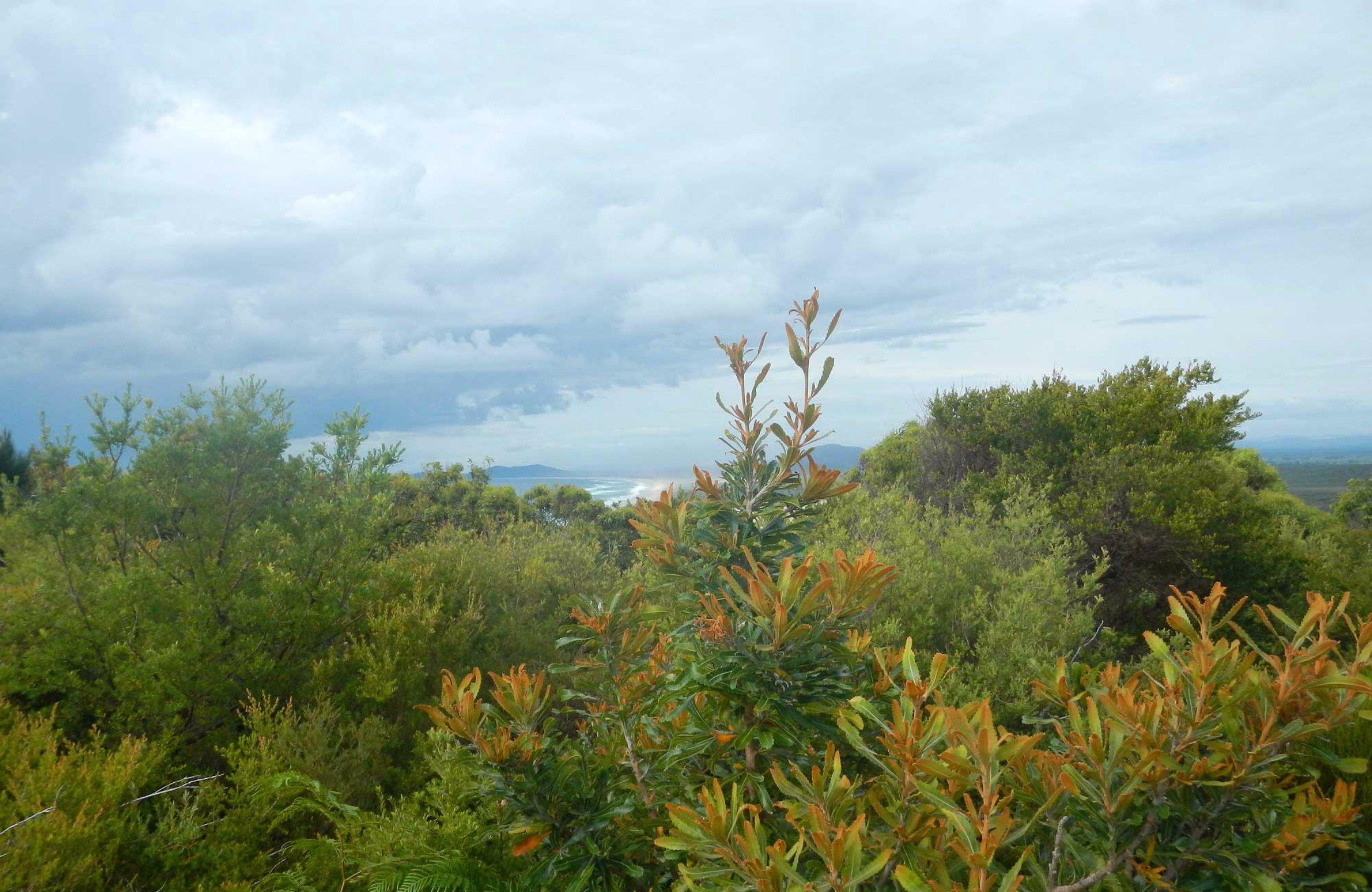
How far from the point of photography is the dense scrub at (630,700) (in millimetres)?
1819

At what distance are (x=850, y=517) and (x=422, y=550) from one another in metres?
5.27

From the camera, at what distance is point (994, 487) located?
1284 cm

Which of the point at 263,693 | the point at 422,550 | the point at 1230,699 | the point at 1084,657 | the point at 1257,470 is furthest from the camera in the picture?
the point at 1257,470

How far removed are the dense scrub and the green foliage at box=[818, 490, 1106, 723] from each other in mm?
42

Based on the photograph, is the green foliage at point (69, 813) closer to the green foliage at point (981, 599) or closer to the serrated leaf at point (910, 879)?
the serrated leaf at point (910, 879)

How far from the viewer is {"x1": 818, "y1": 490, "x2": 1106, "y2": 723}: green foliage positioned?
229 inches

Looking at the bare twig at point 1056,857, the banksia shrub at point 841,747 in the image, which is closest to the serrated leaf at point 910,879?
the banksia shrub at point 841,747

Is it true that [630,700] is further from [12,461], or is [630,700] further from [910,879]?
[12,461]

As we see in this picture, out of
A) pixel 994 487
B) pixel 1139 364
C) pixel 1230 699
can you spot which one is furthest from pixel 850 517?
pixel 1139 364

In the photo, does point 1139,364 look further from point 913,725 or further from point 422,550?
A: point 913,725

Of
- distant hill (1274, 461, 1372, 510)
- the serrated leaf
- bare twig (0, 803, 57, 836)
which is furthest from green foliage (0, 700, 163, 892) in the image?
distant hill (1274, 461, 1372, 510)

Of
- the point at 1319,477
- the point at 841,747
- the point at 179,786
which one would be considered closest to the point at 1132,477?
the point at 841,747

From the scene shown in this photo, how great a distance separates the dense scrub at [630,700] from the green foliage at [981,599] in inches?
1.7

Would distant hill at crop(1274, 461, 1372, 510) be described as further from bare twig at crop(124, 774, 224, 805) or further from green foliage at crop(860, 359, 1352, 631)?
bare twig at crop(124, 774, 224, 805)
